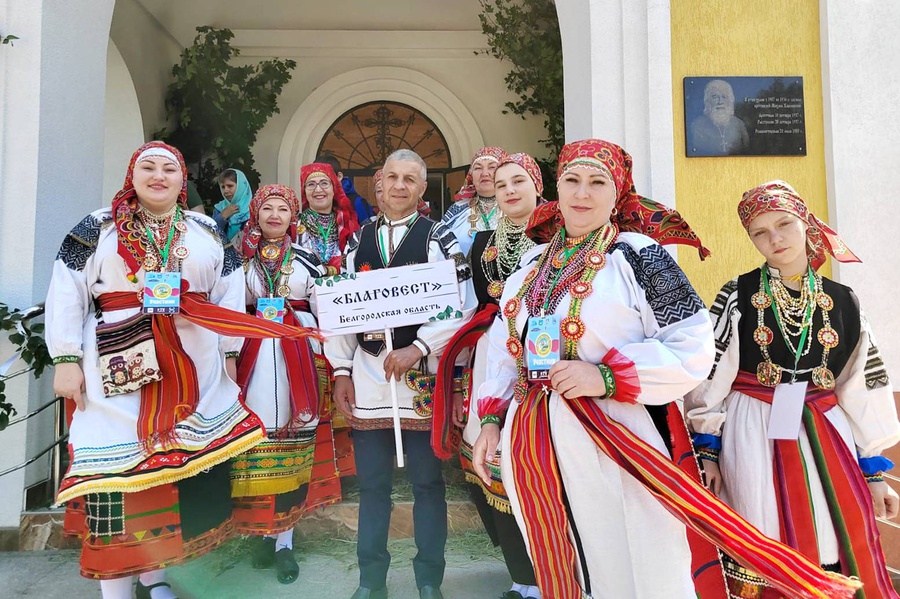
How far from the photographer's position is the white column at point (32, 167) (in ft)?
12.2

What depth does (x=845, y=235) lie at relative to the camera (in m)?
3.78

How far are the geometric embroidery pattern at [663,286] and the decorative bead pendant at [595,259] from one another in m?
0.08

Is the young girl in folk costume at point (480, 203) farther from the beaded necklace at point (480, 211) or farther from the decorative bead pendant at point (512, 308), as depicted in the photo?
the decorative bead pendant at point (512, 308)

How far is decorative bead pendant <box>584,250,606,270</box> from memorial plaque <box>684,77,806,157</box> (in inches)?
87.2

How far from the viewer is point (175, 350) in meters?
2.79

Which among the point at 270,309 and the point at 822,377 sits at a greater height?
the point at 270,309

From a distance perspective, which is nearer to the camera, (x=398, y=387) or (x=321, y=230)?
(x=398, y=387)

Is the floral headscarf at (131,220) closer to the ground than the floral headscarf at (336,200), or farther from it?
closer to the ground

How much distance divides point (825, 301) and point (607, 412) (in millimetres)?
1060

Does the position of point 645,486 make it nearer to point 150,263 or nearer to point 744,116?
point 150,263

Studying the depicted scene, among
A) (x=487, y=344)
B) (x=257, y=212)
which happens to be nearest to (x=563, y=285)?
(x=487, y=344)

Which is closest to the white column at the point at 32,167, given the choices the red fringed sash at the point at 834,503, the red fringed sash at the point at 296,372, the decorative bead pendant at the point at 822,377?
the red fringed sash at the point at 296,372

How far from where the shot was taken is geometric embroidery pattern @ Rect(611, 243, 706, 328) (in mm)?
1862

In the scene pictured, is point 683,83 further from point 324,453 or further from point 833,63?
point 324,453
